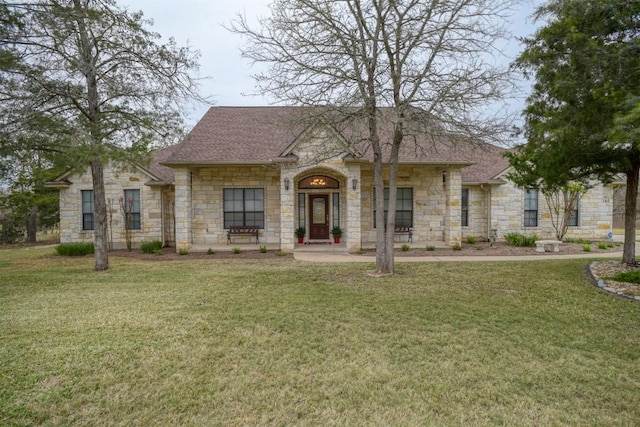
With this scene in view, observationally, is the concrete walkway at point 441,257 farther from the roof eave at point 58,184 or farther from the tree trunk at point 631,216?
the roof eave at point 58,184

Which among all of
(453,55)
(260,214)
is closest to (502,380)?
(453,55)

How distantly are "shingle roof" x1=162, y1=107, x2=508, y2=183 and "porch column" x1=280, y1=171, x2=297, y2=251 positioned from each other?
99cm

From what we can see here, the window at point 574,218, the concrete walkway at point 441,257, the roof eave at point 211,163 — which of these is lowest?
the concrete walkway at point 441,257

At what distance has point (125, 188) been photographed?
49.9ft

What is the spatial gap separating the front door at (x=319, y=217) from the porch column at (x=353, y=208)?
2.23 metres

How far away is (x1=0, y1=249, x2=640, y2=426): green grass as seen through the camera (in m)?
3.08

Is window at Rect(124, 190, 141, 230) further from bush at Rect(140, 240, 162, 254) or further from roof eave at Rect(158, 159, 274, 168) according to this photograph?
roof eave at Rect(158, 159, 274, 168)

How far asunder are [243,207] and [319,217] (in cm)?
329

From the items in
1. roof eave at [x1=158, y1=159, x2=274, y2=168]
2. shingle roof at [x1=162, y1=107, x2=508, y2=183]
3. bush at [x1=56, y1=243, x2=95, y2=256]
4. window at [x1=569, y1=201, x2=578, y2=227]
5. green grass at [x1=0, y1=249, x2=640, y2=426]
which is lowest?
green grass at [x1=0, y1=249, x2=640, y2=426]

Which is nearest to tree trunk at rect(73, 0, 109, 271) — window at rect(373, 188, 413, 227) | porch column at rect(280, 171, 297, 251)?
porch column at rect(280, 171, 297, 251)

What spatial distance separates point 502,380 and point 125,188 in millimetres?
15844

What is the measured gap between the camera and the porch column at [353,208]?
1292 cm

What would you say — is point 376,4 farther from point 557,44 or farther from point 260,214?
point 260,214

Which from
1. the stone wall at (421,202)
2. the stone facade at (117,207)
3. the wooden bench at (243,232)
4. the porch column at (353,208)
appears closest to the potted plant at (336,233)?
Answer: the stone wall at (421,202)
